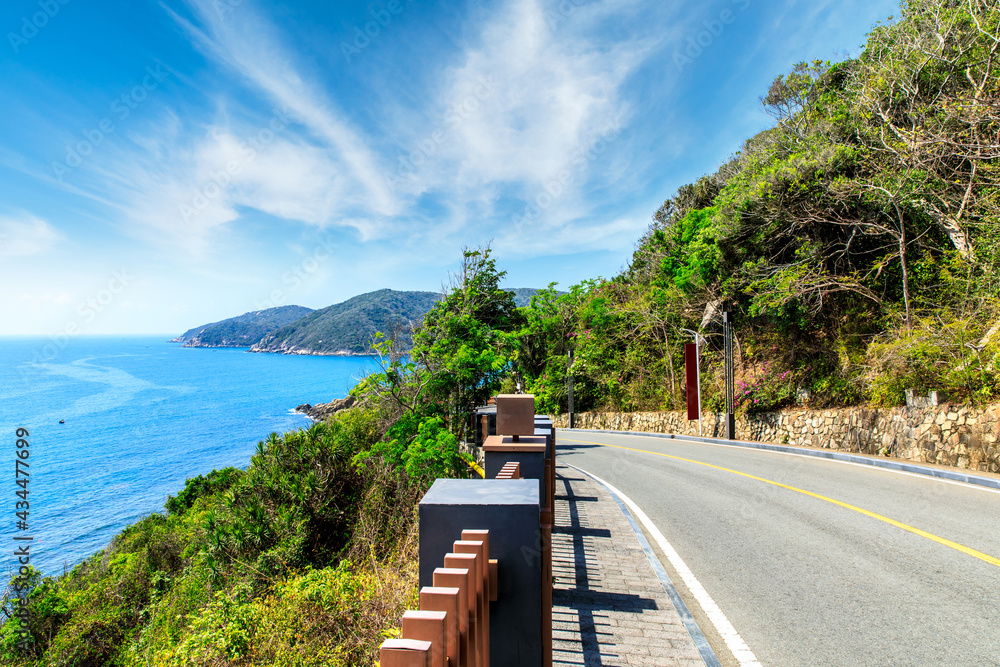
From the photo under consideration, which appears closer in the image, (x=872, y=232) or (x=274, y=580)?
(x=274, y=580)

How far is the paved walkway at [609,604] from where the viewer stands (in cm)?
345

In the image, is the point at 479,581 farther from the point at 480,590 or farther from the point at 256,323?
the point at 256,323

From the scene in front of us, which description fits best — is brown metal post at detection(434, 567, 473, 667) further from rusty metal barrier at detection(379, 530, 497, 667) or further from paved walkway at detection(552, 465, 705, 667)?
paved walkway at detection(552, 465, 705, 667)

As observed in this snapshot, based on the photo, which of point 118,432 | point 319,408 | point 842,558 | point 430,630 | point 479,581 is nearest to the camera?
point 430,630

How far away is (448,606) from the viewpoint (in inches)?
55.7

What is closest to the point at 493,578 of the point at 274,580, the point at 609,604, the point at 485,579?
the point at 485,579

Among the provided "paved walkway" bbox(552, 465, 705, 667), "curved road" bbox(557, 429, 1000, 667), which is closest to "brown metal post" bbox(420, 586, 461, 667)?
"paved walkway" bbox(552, 465, 705, 667)

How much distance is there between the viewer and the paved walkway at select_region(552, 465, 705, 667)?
11.3 ft

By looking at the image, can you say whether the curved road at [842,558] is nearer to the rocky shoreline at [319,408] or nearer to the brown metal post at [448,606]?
the brown metal post at [448,606]

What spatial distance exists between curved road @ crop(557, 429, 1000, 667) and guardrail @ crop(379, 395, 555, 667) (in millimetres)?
2694

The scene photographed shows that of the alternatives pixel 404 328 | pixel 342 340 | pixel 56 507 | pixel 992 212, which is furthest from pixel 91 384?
pixel 992 212

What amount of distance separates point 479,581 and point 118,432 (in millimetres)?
74695

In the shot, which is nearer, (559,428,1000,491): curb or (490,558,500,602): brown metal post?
(490,558,500,602): brown metal post

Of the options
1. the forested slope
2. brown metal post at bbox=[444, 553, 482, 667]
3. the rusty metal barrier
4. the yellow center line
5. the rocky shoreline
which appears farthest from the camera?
the rocky shoreline
